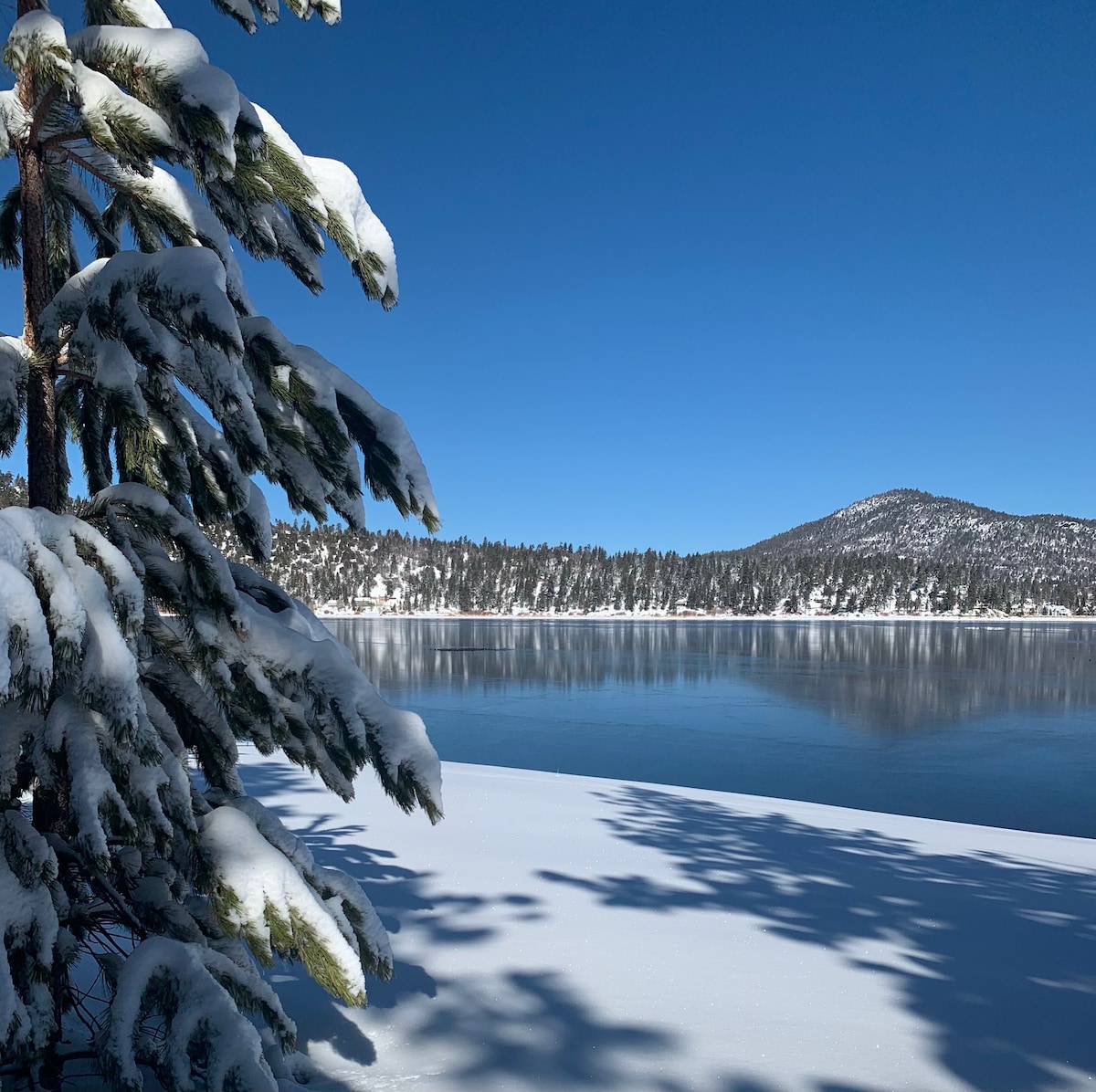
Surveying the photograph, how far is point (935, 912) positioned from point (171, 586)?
4.63m

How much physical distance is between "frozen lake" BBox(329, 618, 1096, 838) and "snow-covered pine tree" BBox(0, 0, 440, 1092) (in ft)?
40.5

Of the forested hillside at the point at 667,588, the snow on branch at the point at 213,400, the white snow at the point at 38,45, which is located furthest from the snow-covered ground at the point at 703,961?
the forested hillside at the point at 667,588

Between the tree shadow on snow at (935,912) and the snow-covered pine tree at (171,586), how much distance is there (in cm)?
210

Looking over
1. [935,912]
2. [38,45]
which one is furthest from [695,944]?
[38,45]

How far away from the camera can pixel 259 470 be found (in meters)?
2.06

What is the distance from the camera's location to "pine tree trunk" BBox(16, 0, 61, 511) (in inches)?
76.2

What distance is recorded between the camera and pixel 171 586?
1.84m

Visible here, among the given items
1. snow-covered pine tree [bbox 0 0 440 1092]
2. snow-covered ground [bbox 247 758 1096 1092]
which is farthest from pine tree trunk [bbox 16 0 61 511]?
snow-covered ground [bbox 247 758 1096 1092]

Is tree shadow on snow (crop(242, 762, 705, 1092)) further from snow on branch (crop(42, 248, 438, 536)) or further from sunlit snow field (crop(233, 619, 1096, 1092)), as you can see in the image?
snow on branch (crop(42, 248, 438, 536))

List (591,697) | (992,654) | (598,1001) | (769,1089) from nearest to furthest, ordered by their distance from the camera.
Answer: (769,1089)
(598,1001)
(591,697)
(992,654)

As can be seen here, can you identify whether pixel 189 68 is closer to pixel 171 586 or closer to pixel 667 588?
pixel 171 586

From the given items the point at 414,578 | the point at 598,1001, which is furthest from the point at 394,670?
the point at 414,578

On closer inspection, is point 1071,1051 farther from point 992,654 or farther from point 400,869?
point 992,654

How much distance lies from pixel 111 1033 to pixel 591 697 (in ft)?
82.2
